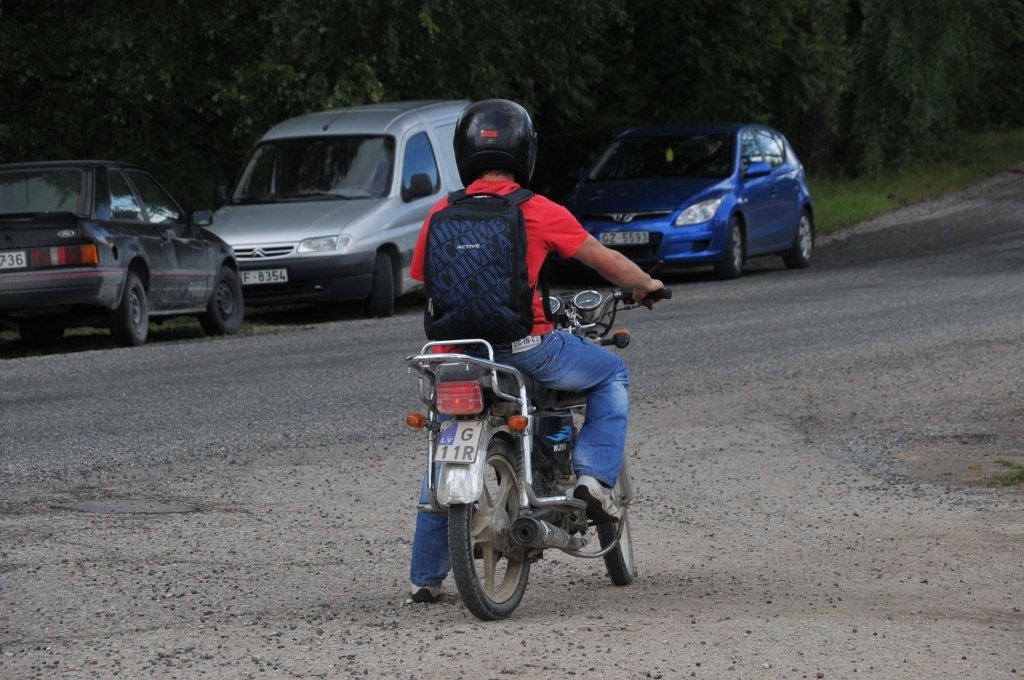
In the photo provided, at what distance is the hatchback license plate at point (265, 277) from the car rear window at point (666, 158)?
5.41 metres

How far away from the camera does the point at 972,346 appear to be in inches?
453

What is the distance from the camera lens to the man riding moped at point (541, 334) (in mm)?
5027

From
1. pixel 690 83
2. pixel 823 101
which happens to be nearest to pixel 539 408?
pixel 690 83

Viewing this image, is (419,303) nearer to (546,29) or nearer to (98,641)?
(546,29)

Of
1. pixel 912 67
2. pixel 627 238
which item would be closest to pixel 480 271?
pixel 627 238

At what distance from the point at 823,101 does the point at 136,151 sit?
47.2 ft

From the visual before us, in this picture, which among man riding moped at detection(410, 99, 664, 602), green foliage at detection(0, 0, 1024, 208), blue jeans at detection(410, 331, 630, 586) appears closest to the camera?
man riding moped at detection(410, 99, 664, 602)

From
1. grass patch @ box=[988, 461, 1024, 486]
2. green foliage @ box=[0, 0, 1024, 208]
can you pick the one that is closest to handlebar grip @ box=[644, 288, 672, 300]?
grass patch @ box=[988, 461, 1024, 486]

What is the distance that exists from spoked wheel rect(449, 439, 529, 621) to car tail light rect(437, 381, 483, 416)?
7.5 inches

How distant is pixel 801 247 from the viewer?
67.1 feet

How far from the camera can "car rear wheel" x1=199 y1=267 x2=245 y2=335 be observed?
1496 centimetres

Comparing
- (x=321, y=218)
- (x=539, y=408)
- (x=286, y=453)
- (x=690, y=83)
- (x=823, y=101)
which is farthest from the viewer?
(x=823, y=101)

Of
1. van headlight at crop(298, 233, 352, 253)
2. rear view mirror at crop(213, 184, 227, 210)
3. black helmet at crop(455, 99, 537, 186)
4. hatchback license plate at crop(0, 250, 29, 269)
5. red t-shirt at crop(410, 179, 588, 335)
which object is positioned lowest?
van headlight at crop(298, 233, 352, 253)

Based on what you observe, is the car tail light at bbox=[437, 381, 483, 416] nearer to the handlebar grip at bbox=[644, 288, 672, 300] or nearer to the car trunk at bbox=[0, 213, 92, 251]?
the handlebar grip at bbox=[644, 288, 672, 300]
